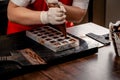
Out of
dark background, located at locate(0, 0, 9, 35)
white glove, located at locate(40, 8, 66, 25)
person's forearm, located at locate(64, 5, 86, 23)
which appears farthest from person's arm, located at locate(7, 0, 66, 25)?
dark background, located at locate(0, 0, 9, 35)

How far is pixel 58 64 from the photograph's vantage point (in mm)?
1028

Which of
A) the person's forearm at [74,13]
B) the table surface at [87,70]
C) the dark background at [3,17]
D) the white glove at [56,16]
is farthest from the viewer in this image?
the dark background at [3,17]

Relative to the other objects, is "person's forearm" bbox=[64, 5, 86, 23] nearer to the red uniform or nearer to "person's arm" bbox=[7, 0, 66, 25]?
the red uniform

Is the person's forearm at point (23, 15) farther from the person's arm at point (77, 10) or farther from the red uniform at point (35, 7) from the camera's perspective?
the person's arm at point (77, 10)

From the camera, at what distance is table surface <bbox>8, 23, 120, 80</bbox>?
93 cm

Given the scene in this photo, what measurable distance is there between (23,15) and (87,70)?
0.52m

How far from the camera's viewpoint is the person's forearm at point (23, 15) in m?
1.28

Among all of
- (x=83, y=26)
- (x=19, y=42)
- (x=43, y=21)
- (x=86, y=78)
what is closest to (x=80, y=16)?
(x=83, y=26)

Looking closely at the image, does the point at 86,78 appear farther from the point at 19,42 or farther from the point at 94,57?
the point at 19,42

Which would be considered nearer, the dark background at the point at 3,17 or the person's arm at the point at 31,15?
the person's arm at the point at 31,15

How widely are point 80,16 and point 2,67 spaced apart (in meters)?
0.72

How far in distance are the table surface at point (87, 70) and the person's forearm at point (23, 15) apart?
1.17 ft

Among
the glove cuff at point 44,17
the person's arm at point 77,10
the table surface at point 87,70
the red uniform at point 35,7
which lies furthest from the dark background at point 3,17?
the table surface at point 87,70

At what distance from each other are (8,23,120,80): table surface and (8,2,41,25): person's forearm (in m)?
0.36
